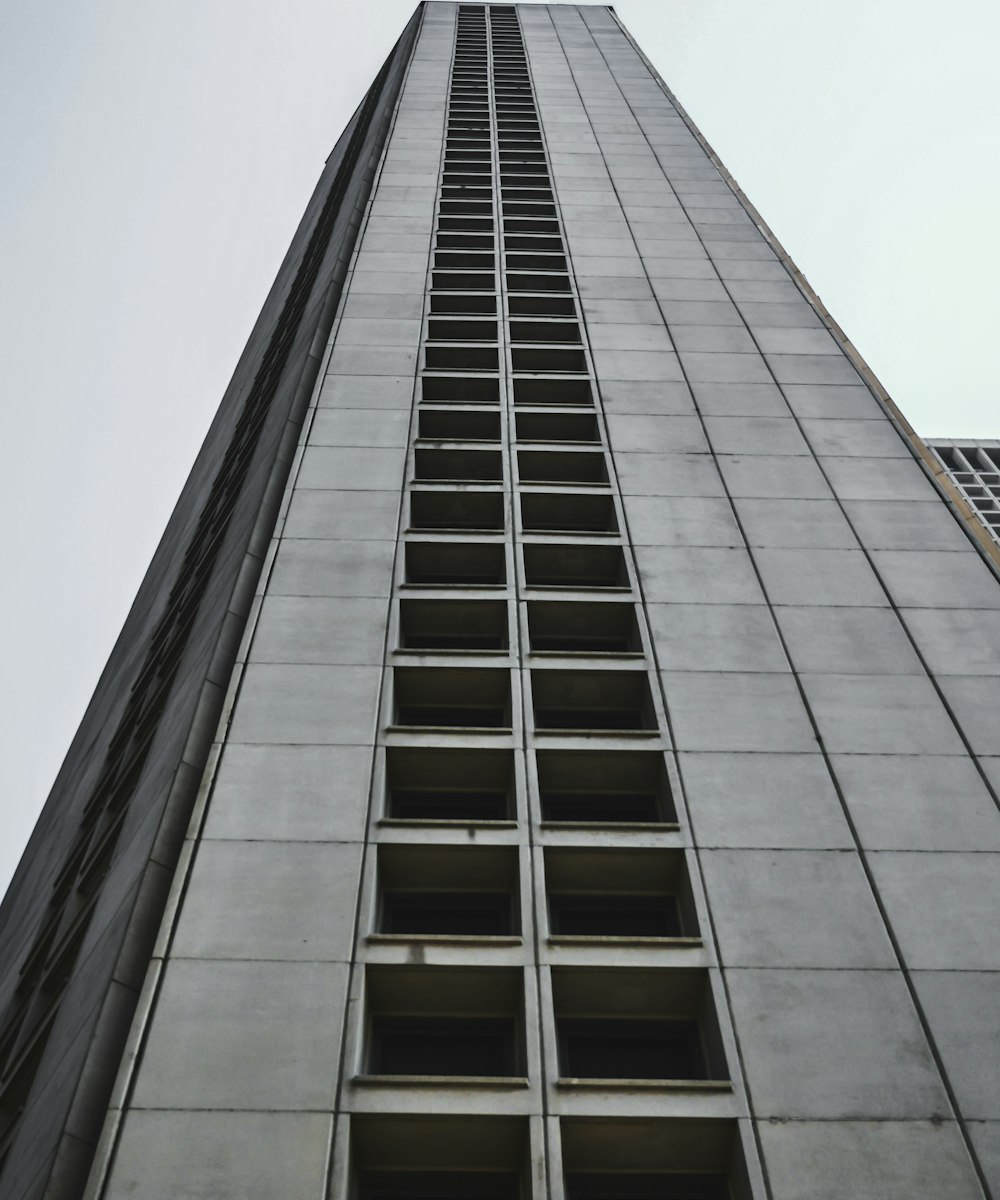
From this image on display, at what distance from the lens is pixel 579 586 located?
1981 centimetres

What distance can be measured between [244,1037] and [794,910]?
6.49 meters

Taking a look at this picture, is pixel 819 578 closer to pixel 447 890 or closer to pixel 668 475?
pixel 668 475

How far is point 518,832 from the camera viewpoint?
14688 millimetres

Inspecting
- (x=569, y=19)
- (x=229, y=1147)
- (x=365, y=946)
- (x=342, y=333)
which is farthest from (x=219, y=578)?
(x=569, y=19)

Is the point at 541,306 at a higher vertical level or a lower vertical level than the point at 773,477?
higher

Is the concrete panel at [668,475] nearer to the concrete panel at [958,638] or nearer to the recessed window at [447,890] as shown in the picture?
the concrete panel at [958,638]

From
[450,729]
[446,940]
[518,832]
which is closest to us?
[446,940]

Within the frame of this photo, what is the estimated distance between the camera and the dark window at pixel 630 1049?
1302 cm

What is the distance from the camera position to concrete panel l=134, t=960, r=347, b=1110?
1143cm

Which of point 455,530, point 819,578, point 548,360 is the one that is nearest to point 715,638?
point 819,578

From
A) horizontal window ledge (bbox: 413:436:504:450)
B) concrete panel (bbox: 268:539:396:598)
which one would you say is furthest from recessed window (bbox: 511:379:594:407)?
concrete panel (bbox: 268:539:396:598)

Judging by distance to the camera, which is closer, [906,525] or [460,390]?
[906,525]

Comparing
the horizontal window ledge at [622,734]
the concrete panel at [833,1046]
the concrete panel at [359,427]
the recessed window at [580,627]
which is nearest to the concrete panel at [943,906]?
the concrete panel at [833,1046]

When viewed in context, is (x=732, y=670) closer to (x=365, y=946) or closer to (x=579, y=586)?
(x=579, y=586)
